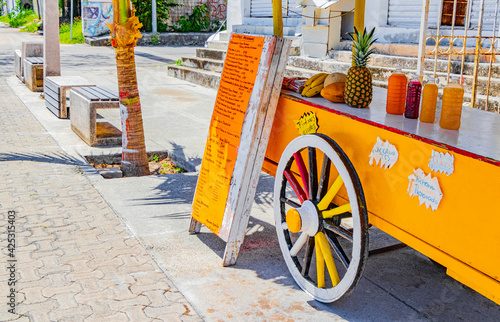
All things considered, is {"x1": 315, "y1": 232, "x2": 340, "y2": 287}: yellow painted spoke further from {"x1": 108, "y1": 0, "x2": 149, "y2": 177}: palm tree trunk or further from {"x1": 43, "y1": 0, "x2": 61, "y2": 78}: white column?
{"x1": 43, "y1": 0, "x2": 61, "y2": 78}: white column

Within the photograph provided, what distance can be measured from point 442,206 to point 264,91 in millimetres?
1556

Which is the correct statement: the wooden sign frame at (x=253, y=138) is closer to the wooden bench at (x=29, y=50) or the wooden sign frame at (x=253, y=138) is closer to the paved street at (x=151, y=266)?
the paved street at (x=151, y=266)

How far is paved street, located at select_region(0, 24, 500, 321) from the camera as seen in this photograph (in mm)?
3332

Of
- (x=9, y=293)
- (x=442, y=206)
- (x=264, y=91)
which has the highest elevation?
(x=264, y=91)

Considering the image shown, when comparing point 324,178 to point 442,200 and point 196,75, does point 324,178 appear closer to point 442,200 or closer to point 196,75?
point 442,200

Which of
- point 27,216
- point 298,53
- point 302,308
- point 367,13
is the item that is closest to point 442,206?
point 302,308

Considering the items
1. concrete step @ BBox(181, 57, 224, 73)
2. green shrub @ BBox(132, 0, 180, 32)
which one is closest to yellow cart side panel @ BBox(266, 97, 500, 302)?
concrete step @ BBox(181, 57, 224, 73)

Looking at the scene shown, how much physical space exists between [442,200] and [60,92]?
7.54m

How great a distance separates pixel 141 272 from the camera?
3809mm

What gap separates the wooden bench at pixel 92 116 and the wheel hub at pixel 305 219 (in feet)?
14.0

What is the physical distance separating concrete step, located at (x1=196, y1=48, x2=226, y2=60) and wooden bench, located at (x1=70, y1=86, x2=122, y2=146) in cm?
640

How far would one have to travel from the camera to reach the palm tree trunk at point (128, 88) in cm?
586

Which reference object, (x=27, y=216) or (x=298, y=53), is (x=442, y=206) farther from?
(x=298, y=53)

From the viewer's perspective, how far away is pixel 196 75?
540 inches
